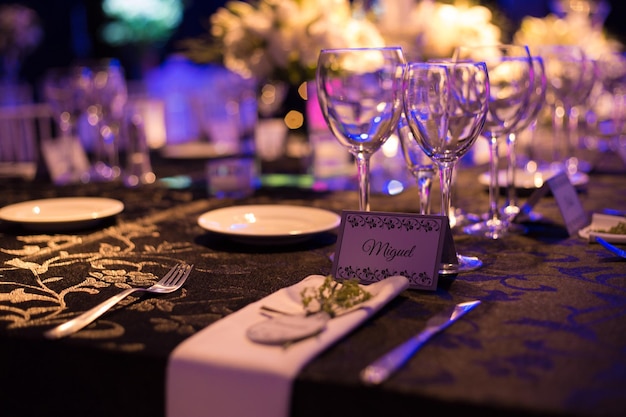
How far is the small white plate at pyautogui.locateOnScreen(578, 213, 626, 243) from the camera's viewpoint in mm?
1220

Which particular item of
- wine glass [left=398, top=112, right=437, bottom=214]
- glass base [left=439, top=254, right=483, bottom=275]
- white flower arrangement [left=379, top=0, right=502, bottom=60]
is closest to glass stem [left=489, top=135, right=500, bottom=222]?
wine glass [left=398, top=112, right=437, bottom=214]

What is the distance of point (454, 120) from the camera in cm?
102

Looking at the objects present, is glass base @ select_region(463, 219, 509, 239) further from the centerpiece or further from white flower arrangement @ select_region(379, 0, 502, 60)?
white flower arrangement @ select_region(379, 0, 502, 60)

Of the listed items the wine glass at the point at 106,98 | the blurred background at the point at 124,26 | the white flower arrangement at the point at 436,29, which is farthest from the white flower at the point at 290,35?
the blurred background at the point at 124,26

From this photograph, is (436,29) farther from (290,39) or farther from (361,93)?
(361,93)

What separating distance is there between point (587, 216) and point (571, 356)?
0.82m

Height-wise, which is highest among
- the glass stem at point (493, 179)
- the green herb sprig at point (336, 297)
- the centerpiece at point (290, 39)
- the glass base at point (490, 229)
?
the centerpiece at point (290, 39)

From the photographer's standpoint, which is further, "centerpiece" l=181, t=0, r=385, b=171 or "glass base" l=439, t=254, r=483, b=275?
"centerpiece" l=181, t=0, r=385, b=171

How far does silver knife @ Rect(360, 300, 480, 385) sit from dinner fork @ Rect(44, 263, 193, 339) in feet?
1.15

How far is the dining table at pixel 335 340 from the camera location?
682 mm

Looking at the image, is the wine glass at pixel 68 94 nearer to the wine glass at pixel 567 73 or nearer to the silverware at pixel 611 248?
the wine glass at pixel 567 73

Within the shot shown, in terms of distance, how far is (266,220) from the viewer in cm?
144

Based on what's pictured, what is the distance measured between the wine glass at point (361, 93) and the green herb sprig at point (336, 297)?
266mm

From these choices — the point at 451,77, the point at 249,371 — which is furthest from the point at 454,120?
the point at 249,371
